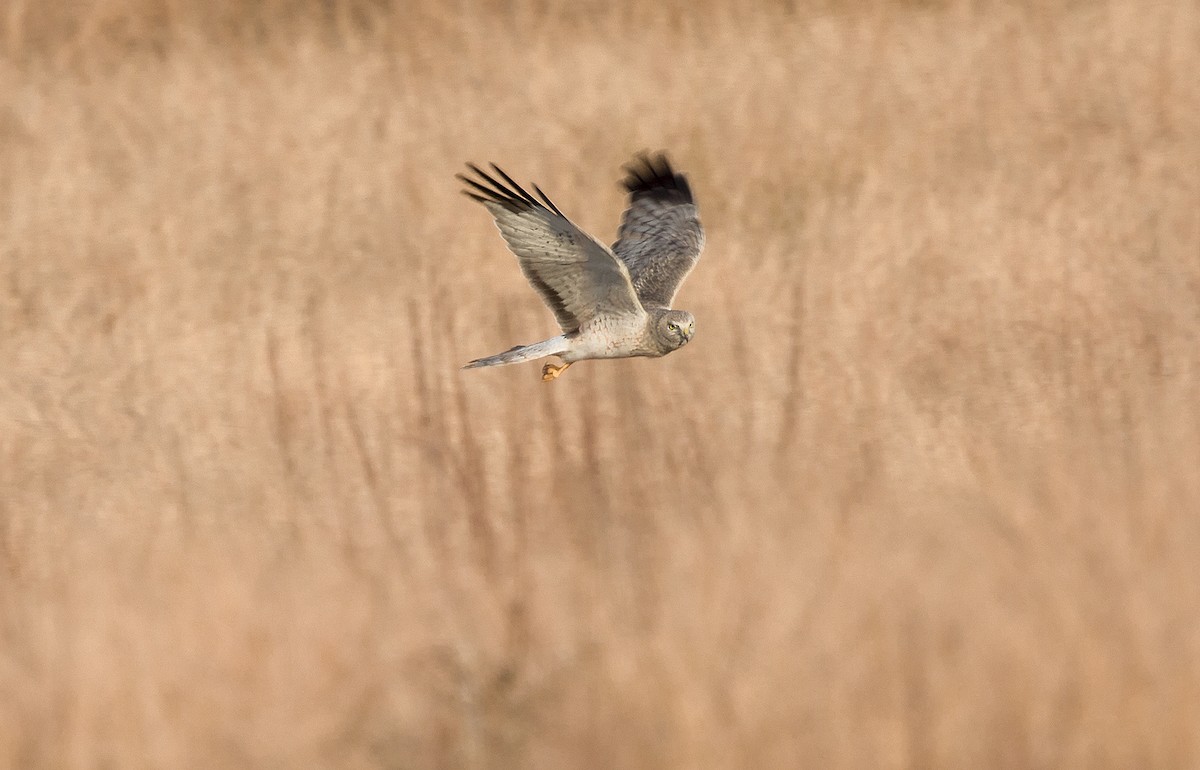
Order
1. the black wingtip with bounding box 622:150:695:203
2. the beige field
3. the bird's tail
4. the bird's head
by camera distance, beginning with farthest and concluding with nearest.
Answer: the black wingtip with bounding box 622:150:695:203 < the bird's head < the bird's tail < the beige field

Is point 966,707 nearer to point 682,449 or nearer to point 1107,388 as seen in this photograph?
point 682,449

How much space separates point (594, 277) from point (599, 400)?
171 centimetres

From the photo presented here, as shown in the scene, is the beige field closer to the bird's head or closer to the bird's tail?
the bird's tail

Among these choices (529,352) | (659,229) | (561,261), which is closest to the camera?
(561,261)

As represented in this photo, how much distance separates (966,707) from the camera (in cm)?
533

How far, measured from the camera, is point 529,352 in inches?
229

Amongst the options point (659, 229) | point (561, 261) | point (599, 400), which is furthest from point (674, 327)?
point (599, 400)

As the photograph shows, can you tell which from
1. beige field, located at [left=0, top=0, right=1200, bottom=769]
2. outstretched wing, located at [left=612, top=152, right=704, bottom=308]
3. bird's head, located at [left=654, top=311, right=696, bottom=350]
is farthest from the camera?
outstretched wing, located at [left=612, top=152, right=704, bottom=308]

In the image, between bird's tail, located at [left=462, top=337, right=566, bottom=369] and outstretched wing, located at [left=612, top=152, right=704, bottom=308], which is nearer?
bird's tail, located at [left=462, top=337, right=566, bottom=369]

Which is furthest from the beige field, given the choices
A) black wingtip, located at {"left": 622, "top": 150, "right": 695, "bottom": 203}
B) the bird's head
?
black wingtip, located at {"left": 622, "top": 150, "right": 695, "bottom": 203}

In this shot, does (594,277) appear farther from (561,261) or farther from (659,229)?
(659,229)

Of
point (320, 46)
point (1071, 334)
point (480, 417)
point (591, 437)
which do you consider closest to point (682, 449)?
point (591, 437)

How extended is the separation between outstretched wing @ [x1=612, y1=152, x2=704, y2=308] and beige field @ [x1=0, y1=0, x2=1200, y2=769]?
65 centimetres

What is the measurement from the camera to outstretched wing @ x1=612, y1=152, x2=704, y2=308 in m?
6.53
